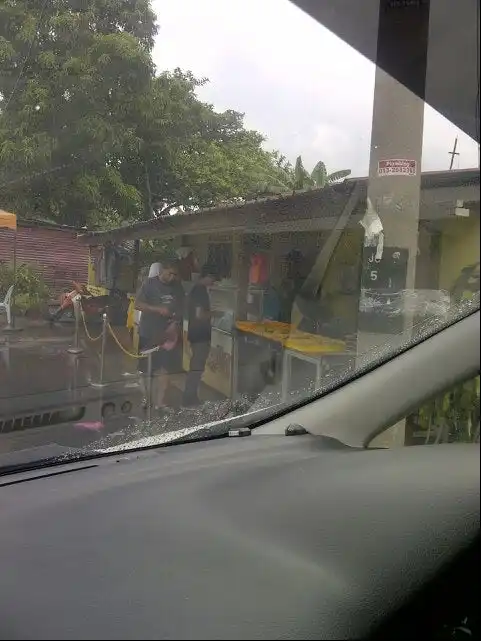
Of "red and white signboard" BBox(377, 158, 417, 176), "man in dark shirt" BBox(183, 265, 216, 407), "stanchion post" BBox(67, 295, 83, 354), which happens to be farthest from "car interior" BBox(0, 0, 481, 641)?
"stanchion post" BBox(67, 295, 83, 354)

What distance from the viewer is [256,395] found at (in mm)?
2988

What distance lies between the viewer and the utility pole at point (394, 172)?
Result: 1.85m

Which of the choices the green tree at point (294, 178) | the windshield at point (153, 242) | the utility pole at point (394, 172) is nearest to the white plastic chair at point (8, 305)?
A: the windshield at point (153, 242)

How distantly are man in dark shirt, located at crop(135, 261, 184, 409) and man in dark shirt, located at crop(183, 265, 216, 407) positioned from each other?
0.21 ft

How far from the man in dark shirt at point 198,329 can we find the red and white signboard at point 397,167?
1209 millimetres

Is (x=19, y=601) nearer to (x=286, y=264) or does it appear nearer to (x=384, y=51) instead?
(x=286, y=264)

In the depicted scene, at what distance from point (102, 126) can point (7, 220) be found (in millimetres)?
634

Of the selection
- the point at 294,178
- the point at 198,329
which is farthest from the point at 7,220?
the point at 294,178

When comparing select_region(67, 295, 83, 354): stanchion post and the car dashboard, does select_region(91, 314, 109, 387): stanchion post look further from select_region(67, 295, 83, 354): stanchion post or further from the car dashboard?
the car dashboard

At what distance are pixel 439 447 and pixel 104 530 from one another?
1.03 metres

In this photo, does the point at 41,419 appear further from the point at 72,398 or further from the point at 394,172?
the point at 394,172

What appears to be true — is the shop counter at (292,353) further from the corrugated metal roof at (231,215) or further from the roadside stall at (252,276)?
the corrugated metal roof at (231,215)

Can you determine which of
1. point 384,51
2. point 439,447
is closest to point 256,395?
point 439,447

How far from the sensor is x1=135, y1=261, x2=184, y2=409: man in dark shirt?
311 cm
